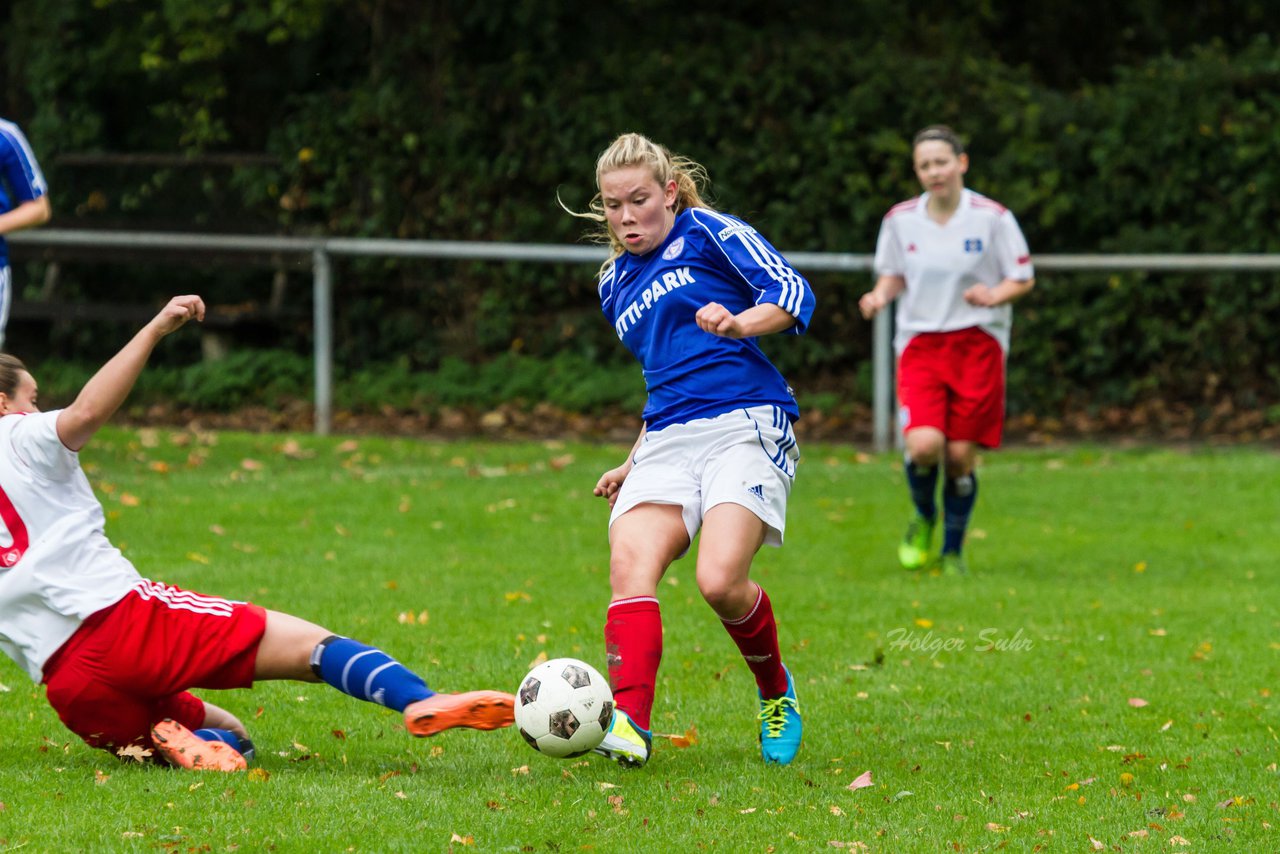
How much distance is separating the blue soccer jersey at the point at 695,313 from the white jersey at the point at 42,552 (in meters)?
1.59

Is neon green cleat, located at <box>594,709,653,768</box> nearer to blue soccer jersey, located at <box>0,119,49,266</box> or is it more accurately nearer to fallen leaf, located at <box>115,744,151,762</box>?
fallen leaf, located at <box>115,744,151,762</box>

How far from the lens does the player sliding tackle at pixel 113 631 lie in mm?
4391

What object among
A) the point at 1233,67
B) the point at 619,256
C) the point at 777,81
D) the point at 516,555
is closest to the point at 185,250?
the point at 777,81

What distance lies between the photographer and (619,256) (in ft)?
16.9

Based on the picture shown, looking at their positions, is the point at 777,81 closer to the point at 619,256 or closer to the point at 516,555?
the point at 516,555

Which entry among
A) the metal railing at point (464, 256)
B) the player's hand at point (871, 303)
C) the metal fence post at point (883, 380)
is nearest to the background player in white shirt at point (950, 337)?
the player's hand at point (871, 303)

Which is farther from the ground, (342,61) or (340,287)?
(342,61)

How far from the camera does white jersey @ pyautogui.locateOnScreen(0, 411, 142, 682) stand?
4387mm

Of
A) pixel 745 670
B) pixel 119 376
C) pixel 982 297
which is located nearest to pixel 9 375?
pixel 119 376

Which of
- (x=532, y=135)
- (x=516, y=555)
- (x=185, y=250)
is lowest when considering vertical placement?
(x=516, y=555)

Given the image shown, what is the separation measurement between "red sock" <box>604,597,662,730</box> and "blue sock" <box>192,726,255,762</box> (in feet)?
3.41

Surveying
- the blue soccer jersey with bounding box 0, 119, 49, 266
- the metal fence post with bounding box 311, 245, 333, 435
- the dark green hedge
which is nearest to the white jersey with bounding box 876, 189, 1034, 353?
the blue soccer jersey with bounding box 0, 119, 49, 266

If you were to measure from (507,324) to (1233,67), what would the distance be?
239 inches

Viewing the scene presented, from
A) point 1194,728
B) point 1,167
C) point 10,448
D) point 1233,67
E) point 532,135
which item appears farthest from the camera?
point 532,135
